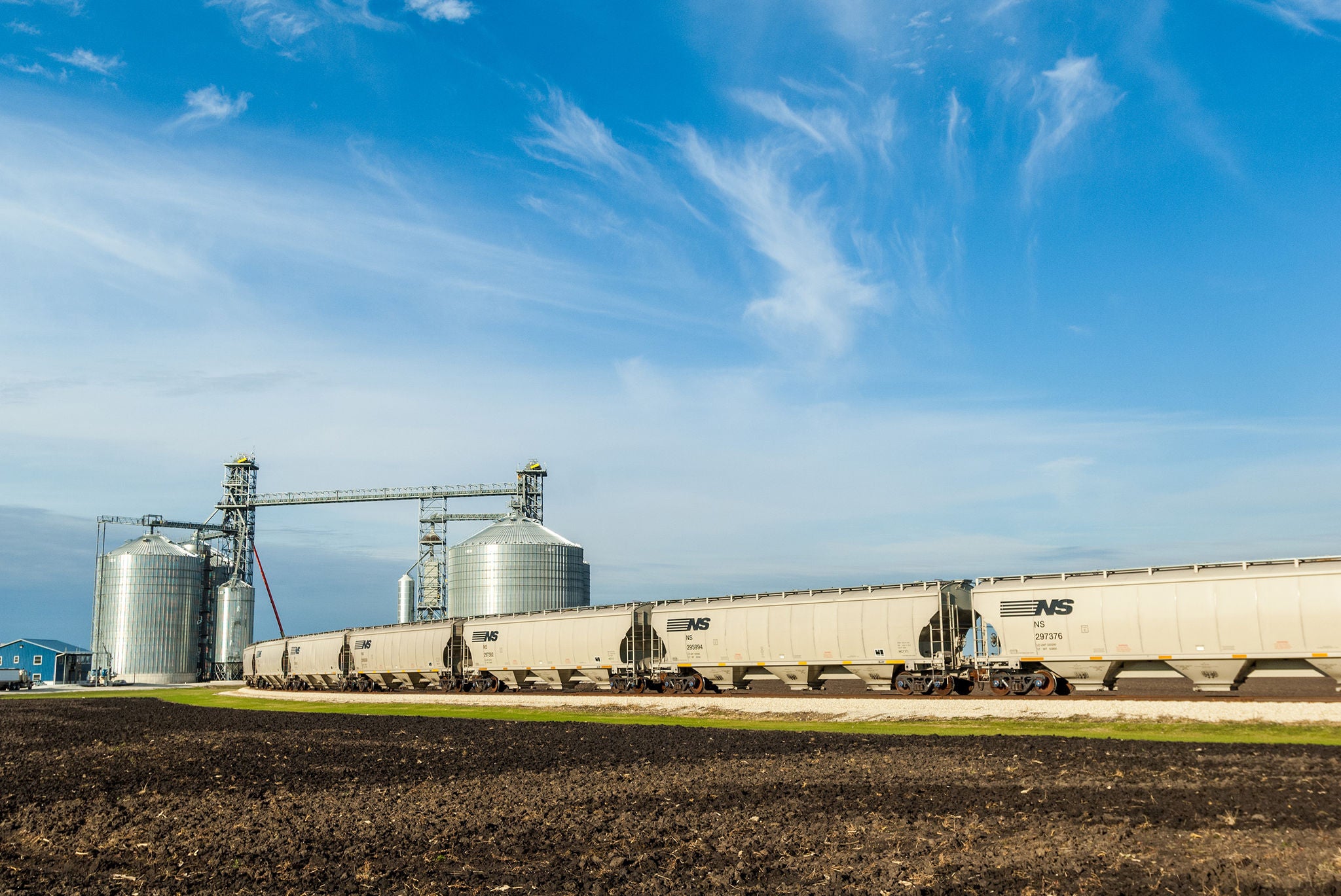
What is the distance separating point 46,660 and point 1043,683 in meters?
109

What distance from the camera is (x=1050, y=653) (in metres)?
32.2

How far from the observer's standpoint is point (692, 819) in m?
14.1

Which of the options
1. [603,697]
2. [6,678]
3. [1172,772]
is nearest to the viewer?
[1172,772]

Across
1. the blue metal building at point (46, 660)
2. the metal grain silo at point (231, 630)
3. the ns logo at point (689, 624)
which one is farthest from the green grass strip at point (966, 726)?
the blue metal building at point (46, 660)

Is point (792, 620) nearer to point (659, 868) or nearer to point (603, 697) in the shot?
point (603, 697)

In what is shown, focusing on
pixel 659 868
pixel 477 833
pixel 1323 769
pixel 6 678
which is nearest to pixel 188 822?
pixel 477 833

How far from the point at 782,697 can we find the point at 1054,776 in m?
20.4

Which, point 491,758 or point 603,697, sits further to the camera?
point 603,697

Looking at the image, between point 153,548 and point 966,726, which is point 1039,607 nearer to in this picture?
point 966,726

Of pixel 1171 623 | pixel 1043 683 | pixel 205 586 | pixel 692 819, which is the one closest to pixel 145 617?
pixel 205 586

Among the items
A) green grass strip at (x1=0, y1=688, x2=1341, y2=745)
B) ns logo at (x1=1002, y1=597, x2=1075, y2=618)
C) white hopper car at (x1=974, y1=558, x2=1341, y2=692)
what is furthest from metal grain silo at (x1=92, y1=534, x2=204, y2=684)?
ns logo at (x1=1002, y1=597, x2=1075, y2=618)

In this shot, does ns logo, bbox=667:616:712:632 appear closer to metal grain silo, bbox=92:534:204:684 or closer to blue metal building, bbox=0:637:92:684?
metal grain silo, bbox=92:534:204:684

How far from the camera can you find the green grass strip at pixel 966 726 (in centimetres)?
2277

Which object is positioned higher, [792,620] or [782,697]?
[792,620]
